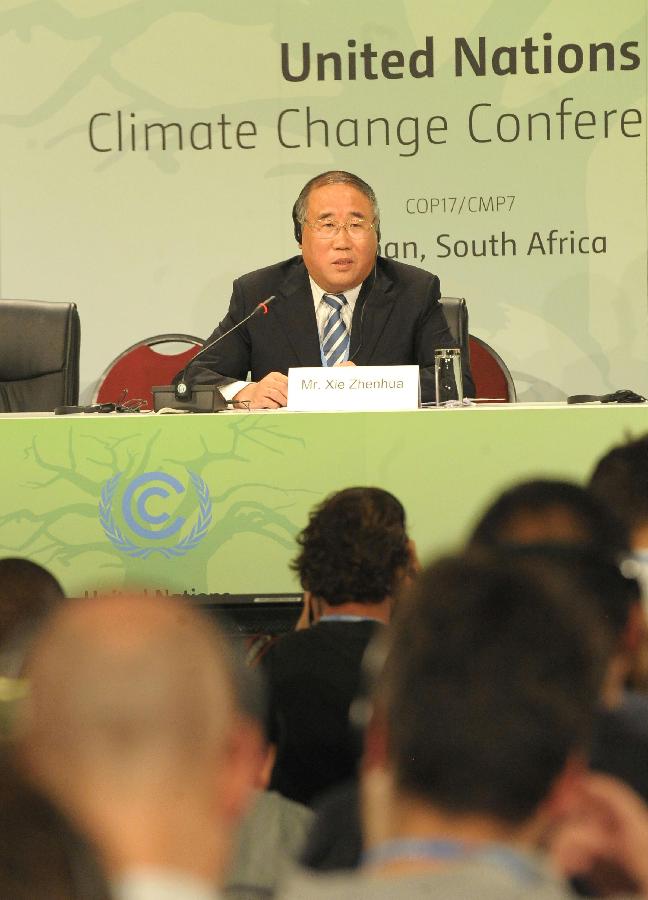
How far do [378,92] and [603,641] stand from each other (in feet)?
17.7

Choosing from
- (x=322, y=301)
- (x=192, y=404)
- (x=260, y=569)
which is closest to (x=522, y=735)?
(x=260, y=569)

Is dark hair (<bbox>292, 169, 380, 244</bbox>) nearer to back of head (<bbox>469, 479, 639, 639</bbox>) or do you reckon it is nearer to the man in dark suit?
the man in dark suit

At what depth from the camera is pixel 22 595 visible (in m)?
1.83

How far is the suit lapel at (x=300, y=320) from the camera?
14.1 ft

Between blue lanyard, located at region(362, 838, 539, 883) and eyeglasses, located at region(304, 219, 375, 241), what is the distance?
3.57 meters

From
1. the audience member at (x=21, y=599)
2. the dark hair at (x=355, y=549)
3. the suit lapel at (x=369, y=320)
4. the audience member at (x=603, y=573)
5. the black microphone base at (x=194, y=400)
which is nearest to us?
the audience member at (x=603, y=573)

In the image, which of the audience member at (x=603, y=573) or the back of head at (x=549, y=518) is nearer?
the audience member at (x=603, y=573)

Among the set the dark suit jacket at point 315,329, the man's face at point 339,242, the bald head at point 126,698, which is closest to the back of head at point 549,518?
the bald head at point 126,698

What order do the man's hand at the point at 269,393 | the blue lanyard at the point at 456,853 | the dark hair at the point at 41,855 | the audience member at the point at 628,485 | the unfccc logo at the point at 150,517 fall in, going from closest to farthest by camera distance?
the dark hair at the point at 41,855 < the blue lanyard at the point at 456,853 < the audience member at the point at 628,485 < the unfccc logo at the point at 150,517 < the man's hand at the point at 269,393

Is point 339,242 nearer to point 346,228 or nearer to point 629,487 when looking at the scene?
point 346,228

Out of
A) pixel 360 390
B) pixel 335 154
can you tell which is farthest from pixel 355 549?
pixel 335 154

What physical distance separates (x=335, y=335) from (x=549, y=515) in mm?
2776

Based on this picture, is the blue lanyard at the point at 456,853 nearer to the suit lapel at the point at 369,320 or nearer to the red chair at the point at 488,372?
the suit lapel at the point at 369,320

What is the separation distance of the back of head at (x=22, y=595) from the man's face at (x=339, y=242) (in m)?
2.54
